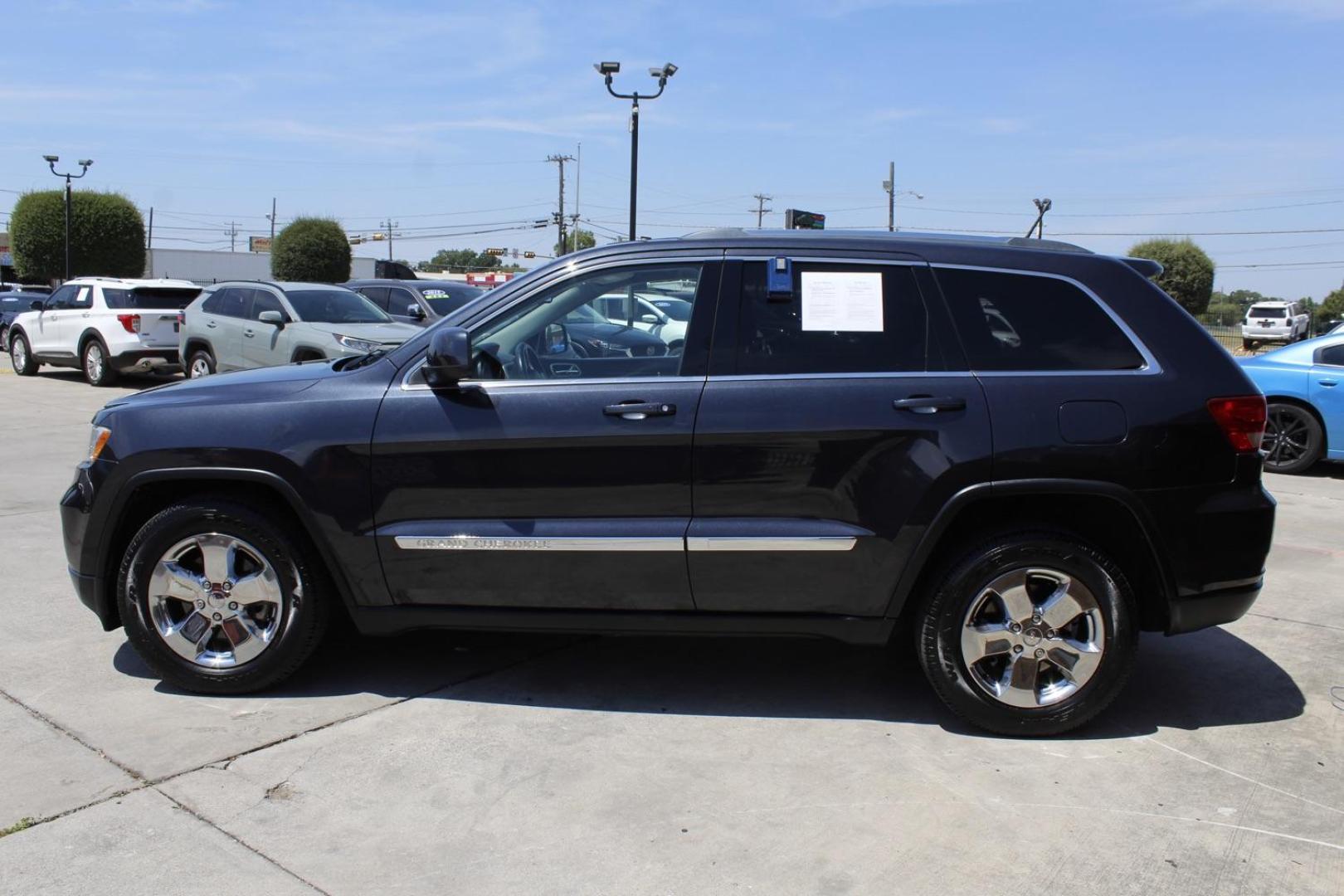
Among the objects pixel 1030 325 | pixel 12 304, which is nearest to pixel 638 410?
pixel 1030 325

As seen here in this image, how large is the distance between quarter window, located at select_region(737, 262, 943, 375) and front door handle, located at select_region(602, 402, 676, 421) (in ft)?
1.00

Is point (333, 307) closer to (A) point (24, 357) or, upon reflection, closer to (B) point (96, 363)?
(B) point (96, 363)

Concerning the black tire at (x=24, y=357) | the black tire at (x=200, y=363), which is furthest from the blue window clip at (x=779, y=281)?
the black tire at (x=24, y=357)

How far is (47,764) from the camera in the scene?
379 centimetres

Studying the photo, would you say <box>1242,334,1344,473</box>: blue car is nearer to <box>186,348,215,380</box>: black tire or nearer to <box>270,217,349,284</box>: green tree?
<box>186,348,215,380</box>: black tire

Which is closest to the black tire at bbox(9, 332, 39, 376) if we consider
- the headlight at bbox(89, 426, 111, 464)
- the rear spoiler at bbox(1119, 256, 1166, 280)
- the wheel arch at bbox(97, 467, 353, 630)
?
the headlight at bbox(89, 426, 111, 464)

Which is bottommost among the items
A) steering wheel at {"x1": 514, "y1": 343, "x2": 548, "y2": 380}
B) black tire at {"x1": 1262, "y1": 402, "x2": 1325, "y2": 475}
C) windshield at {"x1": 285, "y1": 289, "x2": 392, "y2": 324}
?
black tire at {"x1": 1262, "y1": 402, "x2": 1325, "y2": 475}

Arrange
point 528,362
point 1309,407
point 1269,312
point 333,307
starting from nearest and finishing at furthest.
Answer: point 528,362 < point 1309,407 < point 333,307 < point 1269,312

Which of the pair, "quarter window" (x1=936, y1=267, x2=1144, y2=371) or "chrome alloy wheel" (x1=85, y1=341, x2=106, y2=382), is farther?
"chrome alloy wheel" (x1=85, y1=341, x2=106, y2=382)

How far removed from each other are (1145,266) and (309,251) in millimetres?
48778

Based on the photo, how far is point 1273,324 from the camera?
4441 centimetres

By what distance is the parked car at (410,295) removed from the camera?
56.1ft

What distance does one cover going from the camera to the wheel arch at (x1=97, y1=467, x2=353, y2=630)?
168 inches

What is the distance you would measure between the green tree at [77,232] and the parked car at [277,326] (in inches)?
1357
